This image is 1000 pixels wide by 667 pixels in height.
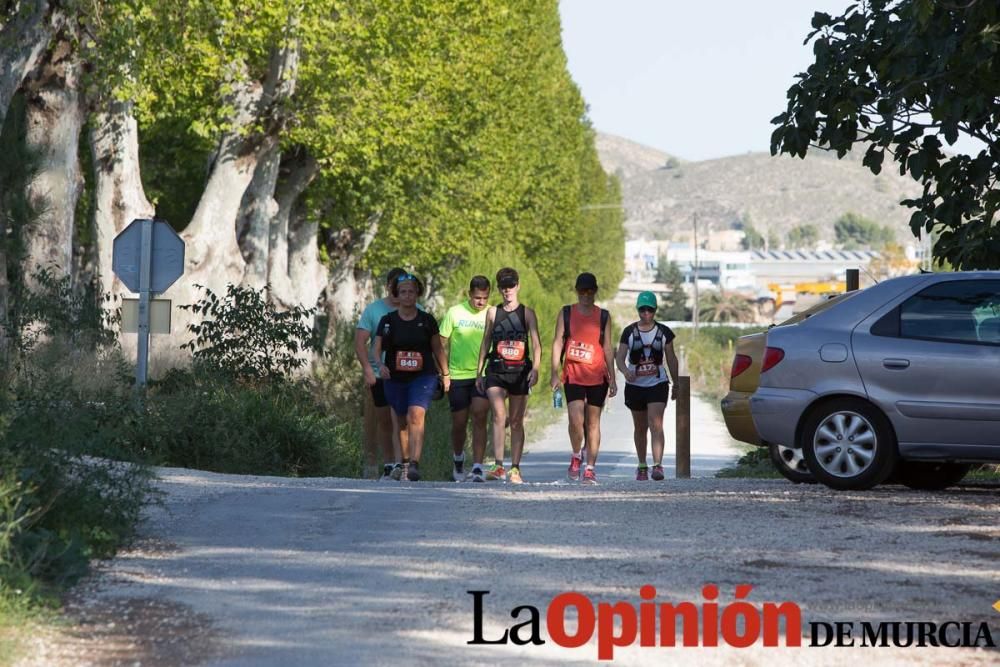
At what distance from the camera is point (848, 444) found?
1299cm

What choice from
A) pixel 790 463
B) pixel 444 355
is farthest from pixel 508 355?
pixel 790 463

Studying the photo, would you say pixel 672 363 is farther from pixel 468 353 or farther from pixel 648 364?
pixel 468 353

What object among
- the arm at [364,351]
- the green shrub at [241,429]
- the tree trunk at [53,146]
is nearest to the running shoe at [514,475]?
the arm at [364,351]

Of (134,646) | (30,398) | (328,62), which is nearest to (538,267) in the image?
(328,62)

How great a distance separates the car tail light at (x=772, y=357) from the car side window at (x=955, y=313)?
877mm

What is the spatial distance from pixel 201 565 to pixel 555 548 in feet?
6.08

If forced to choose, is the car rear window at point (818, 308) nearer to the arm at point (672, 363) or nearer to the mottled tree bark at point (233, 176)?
the arm at point (672, 363)

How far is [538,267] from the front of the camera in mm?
69625

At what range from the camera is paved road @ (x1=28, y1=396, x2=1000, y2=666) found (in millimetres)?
7441

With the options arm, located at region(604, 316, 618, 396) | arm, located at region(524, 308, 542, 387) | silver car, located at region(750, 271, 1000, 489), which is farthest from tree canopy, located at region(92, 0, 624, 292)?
silver car, located at region(750, 271, 1000, 489)

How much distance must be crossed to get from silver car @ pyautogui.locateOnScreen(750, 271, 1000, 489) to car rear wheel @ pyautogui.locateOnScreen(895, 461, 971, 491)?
1511 millimetres

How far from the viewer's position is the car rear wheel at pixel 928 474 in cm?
1444

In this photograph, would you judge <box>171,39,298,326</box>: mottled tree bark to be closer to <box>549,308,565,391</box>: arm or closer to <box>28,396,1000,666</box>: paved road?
<box>549,308,565,391</box>: arm

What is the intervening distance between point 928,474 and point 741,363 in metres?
1.86
